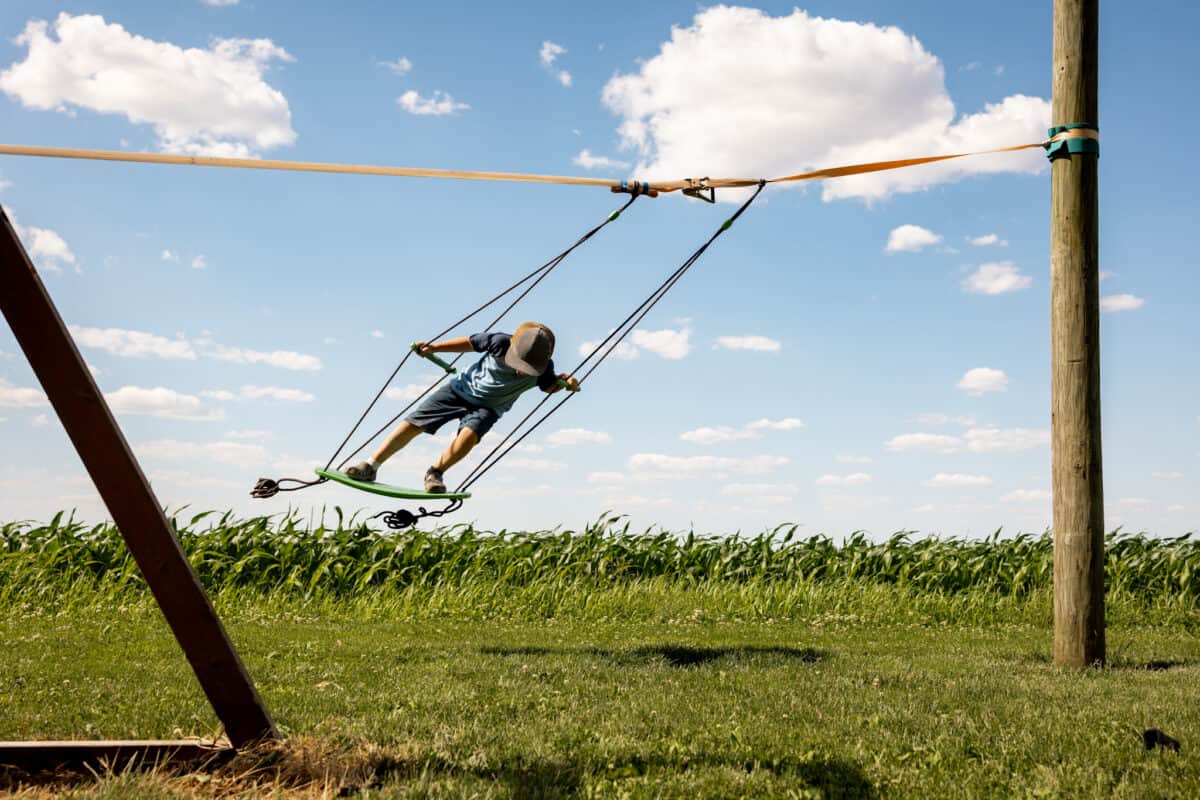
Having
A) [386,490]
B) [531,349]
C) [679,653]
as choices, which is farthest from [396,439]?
[679,653]

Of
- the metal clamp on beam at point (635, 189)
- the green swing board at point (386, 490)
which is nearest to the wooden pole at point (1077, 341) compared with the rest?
the metal clamp on beam at point (635, 189)

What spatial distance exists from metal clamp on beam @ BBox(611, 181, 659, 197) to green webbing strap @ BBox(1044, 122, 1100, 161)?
11.7 feet

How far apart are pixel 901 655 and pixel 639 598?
14.4 feet

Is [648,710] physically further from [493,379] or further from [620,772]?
[493,379]

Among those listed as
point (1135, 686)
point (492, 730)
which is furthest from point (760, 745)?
point (1135, 686)

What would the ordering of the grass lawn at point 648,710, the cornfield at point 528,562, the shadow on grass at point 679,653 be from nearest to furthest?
the grass lawn at point 648,710 → the shadow on grass at point 679,653 → the cornfield at point 528,562

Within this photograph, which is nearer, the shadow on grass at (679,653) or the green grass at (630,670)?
the green grass at (630,670)

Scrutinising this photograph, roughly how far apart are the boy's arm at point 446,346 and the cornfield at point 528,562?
6492mm

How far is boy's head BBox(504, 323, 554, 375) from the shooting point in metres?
7.82

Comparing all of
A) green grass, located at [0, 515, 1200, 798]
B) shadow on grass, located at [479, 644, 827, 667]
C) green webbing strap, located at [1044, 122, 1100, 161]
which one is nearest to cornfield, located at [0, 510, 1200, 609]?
green grass, located at [0, 515, 1200, 798]

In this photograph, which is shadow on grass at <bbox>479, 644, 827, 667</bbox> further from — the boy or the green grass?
the boy

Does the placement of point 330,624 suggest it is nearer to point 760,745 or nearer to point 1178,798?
point 760,745

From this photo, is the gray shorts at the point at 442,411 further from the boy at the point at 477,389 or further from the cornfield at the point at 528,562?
the cornfield at the point at 528,562

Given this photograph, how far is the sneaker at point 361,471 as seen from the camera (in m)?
7.93
